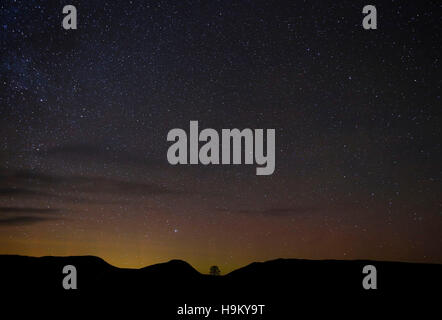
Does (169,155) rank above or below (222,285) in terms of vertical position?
above

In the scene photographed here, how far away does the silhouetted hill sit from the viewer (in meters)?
17.6

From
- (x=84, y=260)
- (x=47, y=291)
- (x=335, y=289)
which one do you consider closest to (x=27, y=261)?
(x=84, y=260)

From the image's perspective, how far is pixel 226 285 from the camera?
2206cm

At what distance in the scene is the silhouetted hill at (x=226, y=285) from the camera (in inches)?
693

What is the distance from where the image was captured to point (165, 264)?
2820 cm

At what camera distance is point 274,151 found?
9.20 metres

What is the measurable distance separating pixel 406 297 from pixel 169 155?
13.5m

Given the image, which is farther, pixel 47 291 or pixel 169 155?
pixel 47 291
